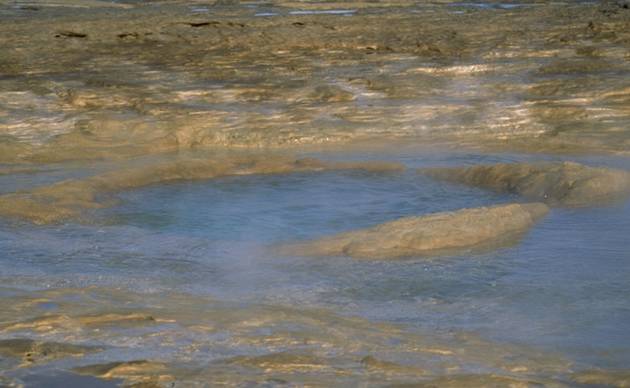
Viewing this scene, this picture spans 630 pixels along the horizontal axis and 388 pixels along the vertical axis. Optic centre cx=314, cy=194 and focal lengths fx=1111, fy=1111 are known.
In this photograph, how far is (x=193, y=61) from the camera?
10.5 metres

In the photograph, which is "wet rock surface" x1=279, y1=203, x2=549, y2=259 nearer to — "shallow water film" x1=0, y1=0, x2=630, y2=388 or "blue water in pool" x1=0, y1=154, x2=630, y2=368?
"shallow water film" x1=0, y1=0, x2=630, y2=388

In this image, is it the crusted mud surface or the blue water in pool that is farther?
the crusted mud surface

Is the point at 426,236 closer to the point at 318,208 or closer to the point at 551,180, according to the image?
the point at 318,208

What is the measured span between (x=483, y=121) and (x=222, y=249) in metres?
3.44

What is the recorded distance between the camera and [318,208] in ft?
19.3

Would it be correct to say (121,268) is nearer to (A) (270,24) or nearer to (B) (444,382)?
(B) (444,382)

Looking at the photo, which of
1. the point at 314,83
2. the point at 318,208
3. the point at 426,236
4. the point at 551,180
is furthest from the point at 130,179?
the point at 314,83

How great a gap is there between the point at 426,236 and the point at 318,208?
1085mm

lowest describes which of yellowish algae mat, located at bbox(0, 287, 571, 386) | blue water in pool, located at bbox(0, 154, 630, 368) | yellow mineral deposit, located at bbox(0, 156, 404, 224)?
yellow mineral deposit, located at bbox(0, 156, 404, 224)

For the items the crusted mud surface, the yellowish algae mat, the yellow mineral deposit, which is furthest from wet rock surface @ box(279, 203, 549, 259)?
the crusted mud surface

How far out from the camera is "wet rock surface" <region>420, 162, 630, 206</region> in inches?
228

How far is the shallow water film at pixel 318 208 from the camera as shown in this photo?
11.2 feet

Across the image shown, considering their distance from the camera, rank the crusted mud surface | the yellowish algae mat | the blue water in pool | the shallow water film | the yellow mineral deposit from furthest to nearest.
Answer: the crusted mud surface → the yellow mineral deposit → the blue water in pool → the shallow water film → the yellowish algae mat

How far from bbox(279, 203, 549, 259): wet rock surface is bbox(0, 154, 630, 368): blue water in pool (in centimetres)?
11
